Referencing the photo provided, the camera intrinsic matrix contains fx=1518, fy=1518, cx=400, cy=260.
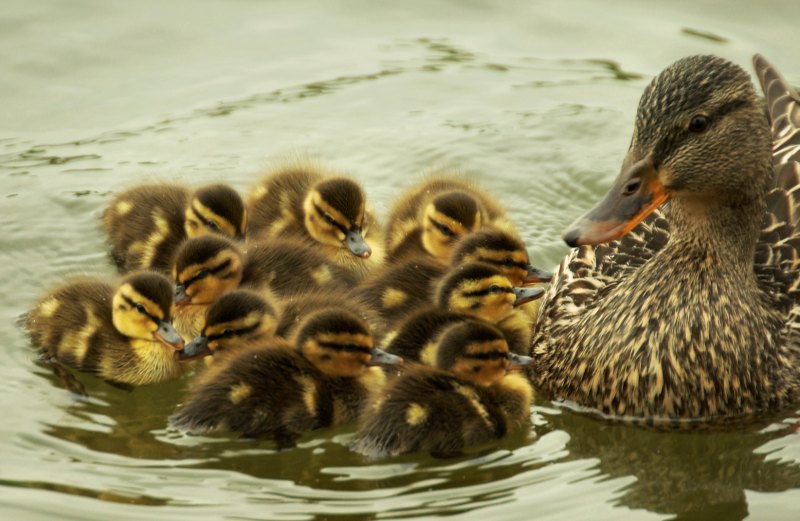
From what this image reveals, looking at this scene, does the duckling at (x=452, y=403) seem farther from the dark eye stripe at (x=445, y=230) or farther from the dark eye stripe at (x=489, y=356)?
the dark eye stripe at (x=445, y=230)

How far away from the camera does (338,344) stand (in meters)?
4.37

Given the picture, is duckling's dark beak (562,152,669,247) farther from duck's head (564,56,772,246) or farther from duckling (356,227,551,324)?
duckling (356,227,551,324)

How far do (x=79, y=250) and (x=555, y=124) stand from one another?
226 centimetres

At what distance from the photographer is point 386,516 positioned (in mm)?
3969

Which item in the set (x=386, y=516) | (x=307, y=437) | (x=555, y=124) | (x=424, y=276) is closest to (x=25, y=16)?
(x=555, y=124)

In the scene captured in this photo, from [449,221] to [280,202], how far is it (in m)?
0.70

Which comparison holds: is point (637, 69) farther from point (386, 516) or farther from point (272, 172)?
point (386, 516)

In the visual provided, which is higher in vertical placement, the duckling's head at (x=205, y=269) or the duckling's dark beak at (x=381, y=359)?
the duckling's head at (x=205, y=269)

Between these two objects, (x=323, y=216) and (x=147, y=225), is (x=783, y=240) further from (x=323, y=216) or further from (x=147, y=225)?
(x=147, y=225)

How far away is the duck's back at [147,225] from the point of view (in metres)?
5.38

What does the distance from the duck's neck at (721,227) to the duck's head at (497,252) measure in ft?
2.02

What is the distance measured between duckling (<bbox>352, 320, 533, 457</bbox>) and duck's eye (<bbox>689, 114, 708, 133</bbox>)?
2.70 ft

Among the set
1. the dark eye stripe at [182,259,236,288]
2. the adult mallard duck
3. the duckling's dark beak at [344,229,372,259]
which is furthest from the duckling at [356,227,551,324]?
the dark eye stripe at [182,259,236,288]

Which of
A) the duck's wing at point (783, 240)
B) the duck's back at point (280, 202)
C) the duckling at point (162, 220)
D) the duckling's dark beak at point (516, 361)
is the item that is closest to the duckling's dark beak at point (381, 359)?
the duckling's dark beak at point (516, 361)
